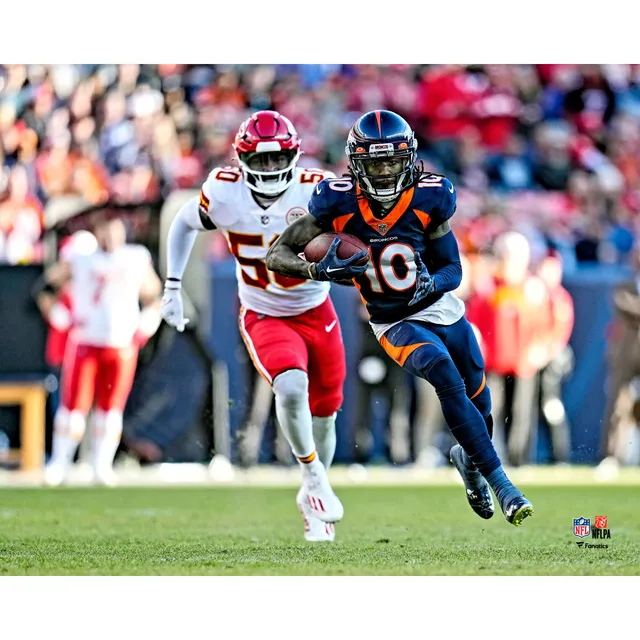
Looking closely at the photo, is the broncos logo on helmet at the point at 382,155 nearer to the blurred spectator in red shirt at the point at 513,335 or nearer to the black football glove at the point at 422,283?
the black football glove at the point at 422,283

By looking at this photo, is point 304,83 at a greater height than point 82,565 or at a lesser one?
greater

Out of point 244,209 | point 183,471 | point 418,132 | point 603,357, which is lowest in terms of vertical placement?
point 183,471

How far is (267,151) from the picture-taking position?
5.84 metres

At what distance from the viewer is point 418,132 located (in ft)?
32.3

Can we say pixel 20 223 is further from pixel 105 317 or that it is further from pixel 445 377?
pixel 445 377

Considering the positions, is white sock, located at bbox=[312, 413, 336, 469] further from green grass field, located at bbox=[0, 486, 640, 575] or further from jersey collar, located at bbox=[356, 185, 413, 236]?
jersey collar, located at bbox=[356, 185, 413, 236]

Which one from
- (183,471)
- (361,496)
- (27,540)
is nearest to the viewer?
(27,540)

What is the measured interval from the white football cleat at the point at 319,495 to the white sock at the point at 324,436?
31cm

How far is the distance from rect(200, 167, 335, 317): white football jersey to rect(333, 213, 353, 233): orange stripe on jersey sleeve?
0.65 m

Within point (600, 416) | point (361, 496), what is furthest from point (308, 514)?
point (600, 416)

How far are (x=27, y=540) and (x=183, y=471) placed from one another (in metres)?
3.00

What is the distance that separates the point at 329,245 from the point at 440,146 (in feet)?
15.5

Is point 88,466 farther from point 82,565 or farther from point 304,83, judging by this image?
point 82,565

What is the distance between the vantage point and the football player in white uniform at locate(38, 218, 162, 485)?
9.01 m
